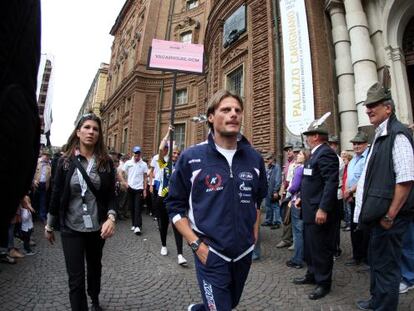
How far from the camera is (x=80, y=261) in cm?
288

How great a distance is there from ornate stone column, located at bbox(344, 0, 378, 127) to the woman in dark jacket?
8.10m

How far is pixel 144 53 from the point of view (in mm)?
25016

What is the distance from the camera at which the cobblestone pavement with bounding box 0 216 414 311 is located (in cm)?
353

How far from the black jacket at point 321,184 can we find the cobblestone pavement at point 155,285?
1.01 metres

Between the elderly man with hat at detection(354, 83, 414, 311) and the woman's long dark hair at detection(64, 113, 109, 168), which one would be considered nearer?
the elderly man with hat at detection(354, 83, 414, 311)

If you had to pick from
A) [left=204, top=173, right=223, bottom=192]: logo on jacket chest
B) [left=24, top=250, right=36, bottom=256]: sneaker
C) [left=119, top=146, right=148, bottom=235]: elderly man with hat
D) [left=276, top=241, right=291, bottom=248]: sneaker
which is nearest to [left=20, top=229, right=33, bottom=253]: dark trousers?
[left=24, top=250, right=36, bottom=256]: sneaker

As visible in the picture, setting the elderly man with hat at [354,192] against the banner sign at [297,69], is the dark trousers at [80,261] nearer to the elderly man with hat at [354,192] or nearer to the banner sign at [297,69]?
the elderly man with hat at [354,192]

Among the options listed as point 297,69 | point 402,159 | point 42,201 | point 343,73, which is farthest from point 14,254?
point 343,73

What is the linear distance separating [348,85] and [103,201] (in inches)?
364

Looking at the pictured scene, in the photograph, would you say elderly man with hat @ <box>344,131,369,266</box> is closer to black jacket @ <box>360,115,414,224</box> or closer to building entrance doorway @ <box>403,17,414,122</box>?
black jacket @ <box>360,115,414,224</box>

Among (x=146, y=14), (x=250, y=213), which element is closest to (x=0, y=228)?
(x=250, y=213)

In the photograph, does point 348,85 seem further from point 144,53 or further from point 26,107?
point 144,53

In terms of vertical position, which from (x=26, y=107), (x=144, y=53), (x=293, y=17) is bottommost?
(x=26, y=107)

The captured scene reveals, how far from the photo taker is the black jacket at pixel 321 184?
386cm
